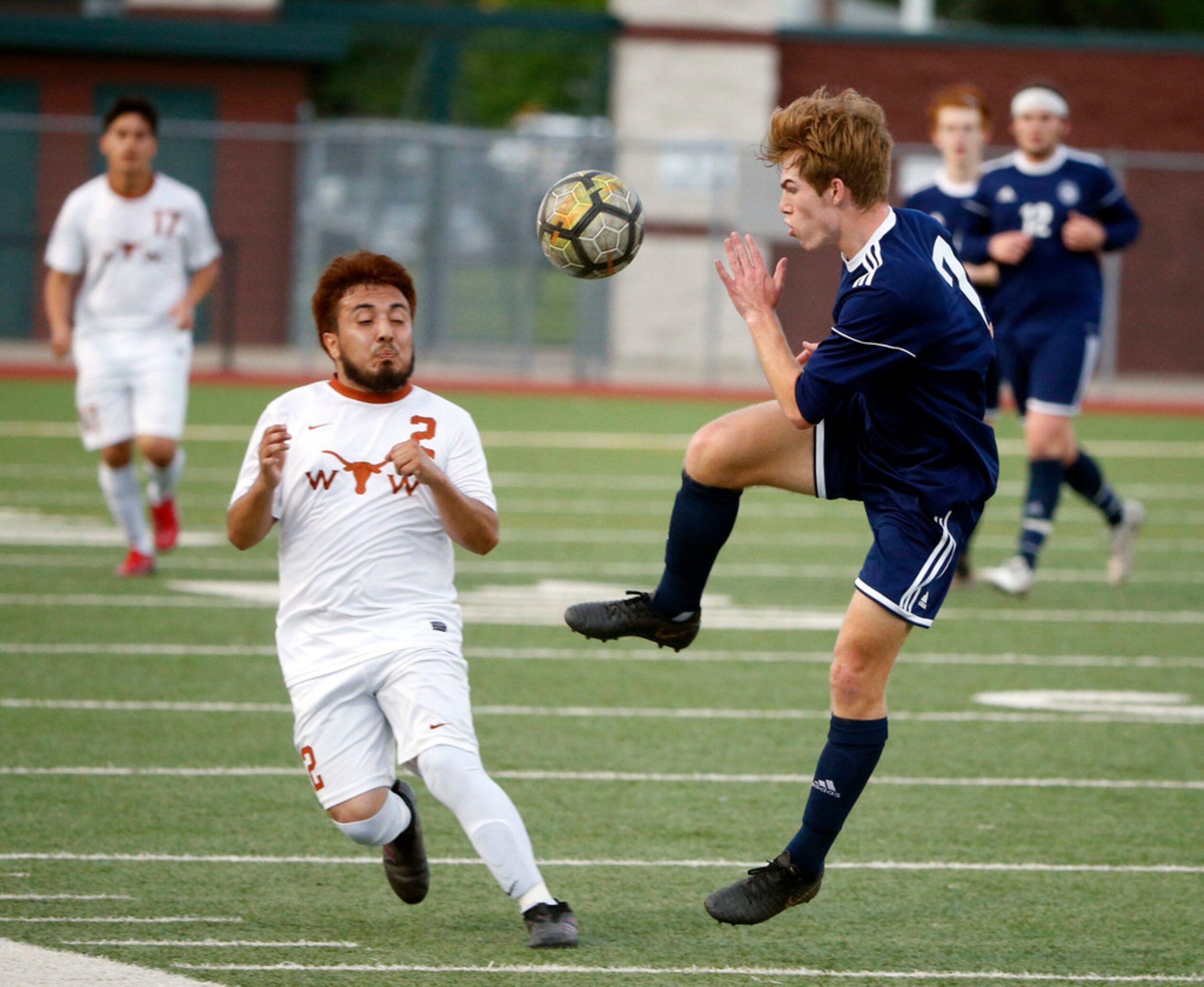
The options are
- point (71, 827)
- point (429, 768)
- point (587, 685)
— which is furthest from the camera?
point (587, 685)

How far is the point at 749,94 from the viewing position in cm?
2391

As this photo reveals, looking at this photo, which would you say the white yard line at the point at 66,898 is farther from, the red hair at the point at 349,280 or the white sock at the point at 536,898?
the red hair at the point at 349,280

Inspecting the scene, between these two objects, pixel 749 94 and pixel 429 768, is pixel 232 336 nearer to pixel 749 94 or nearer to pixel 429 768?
pixel 749 94

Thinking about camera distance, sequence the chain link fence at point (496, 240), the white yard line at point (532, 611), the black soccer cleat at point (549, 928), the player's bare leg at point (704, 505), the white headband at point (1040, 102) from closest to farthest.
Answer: the black soccer cleat at point (549, 928)
the player's bare leg at point (704, 505)
the white yard line at point (532, 611)
the white headband at point (1040, 102)
the chain link fence at point (496, 240)

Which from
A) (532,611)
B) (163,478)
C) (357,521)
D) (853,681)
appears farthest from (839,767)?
(163,478)

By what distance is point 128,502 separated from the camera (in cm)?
994

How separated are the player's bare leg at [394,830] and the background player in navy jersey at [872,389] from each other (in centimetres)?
79

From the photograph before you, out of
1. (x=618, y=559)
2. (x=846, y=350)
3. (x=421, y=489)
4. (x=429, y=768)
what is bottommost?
(x=618, y=559)

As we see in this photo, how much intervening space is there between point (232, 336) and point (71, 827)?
16.2 metres

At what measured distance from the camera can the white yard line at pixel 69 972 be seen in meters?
4.23

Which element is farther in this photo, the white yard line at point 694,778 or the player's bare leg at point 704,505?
the white yard line at point 694,778

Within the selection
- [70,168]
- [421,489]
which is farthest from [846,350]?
[70,168]

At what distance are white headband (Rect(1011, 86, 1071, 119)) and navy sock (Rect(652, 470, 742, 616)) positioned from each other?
515 centimetres

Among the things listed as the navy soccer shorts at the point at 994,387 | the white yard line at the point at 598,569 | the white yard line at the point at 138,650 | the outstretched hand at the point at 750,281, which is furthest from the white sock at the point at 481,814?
the white yard line at the point at 598,569
